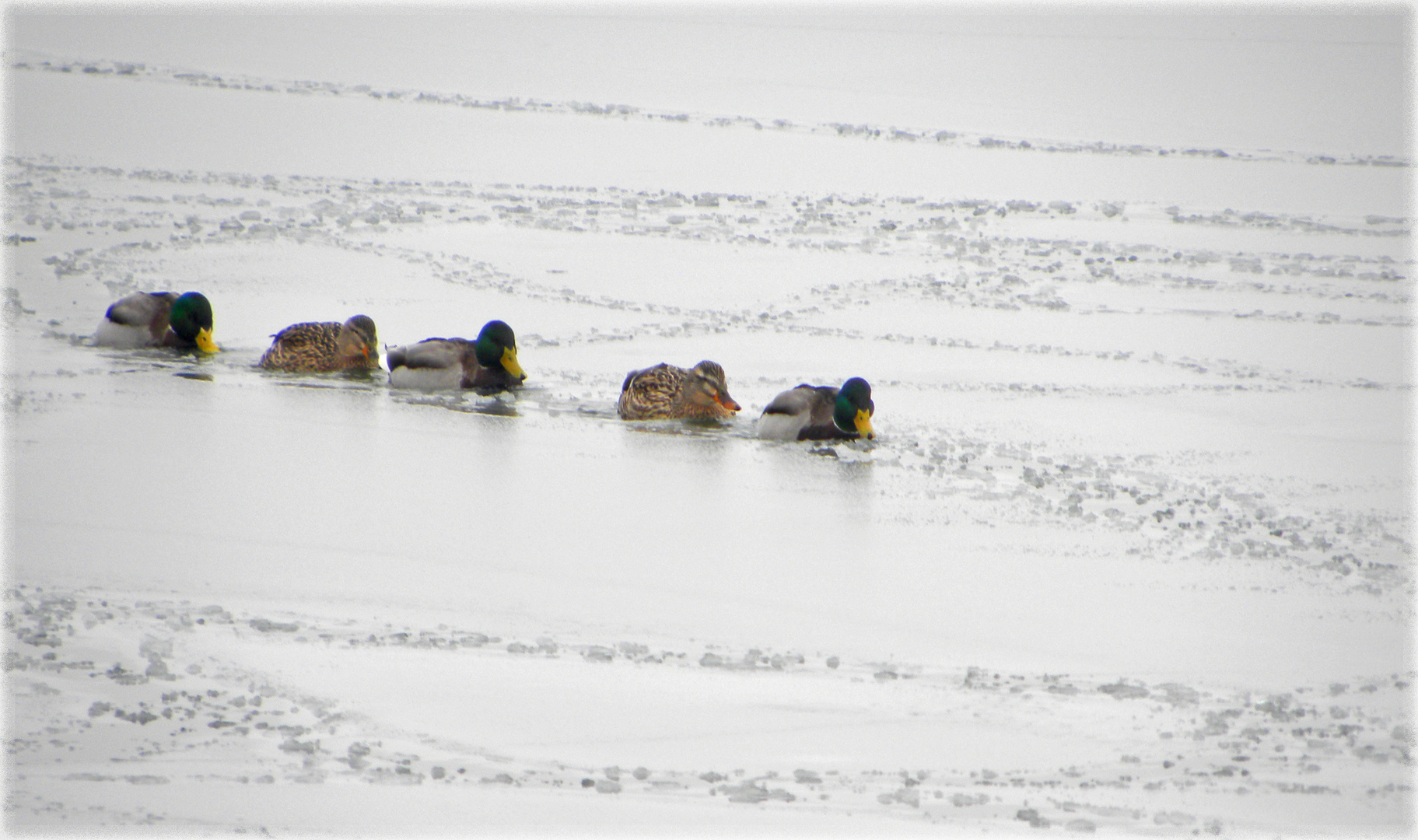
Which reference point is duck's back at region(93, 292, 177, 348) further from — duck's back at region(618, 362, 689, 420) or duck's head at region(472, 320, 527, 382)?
duck's back at region(618, 362, 689, 420)

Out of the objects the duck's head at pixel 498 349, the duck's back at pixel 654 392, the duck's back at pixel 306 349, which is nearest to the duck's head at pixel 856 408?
the duck's back at pixel 654 392

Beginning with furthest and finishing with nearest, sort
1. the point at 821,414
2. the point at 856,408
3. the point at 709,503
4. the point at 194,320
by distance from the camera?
the point at 194,320
the point at 821,414
the point at 856,408
the point at 709,503

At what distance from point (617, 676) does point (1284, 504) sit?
135 inches

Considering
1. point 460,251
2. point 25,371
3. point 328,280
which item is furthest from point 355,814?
point 460,251

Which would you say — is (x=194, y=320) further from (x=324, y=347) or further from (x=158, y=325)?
(x=324, y=347)

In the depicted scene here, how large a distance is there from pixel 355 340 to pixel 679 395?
2.03m

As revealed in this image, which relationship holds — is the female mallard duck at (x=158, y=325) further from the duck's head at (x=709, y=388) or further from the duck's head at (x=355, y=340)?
the duck's head at (x=709, y=388)

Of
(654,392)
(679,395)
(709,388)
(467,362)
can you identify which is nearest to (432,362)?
(467,362)

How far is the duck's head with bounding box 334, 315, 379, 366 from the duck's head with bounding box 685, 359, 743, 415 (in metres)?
2.01

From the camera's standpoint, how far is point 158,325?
850 cm

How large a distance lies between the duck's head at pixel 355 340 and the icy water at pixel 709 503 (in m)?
0.31

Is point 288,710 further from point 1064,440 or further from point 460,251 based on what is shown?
point 460,251

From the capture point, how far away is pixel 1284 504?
20.9ft

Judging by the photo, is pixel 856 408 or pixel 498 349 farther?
pixel 498 349
